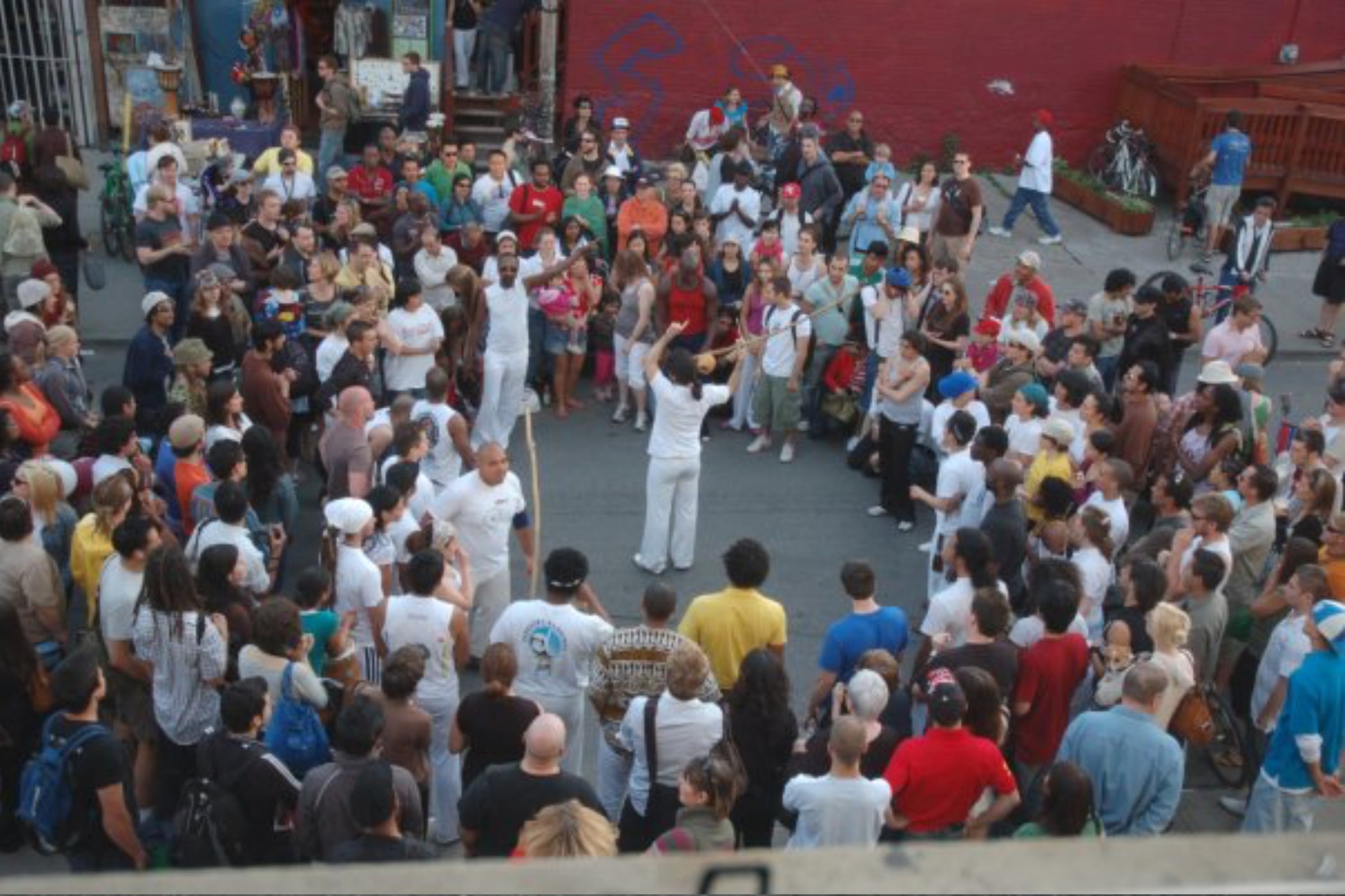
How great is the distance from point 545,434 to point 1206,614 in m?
5.95

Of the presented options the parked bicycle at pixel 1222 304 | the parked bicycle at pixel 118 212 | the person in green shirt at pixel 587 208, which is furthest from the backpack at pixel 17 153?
the parked bicycle at pixel 1222 304

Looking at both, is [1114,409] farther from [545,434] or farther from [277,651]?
[277,651]

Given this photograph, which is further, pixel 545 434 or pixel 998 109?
pixel 998 109

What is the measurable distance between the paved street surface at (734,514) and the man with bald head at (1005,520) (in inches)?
56.6

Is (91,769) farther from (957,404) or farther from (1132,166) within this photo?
(1132,166)

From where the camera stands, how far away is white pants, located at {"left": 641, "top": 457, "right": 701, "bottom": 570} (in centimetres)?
934

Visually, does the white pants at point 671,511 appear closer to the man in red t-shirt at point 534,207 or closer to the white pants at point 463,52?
the man in red t-shirt at point 534,207

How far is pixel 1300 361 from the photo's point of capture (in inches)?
565

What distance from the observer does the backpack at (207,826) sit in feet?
17.7

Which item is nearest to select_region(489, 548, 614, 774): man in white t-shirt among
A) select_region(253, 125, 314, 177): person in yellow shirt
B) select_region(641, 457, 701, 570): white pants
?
select_region(641, 457, 701, 570): white pants

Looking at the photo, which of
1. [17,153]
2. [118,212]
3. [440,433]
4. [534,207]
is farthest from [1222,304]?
[17,153]

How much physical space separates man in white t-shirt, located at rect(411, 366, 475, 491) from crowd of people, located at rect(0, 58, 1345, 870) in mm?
29

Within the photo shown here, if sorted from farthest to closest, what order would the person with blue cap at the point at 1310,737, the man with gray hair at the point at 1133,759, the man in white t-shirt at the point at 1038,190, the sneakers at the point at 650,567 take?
the man in white t-shirt at the point at 1038,190 < the sneakers at the point at 650,567 < the person with blue cap at the point at 1310,737 < the man with gray hair at the point at 1133,759

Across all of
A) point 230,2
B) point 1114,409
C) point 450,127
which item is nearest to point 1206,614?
point 1114,409
